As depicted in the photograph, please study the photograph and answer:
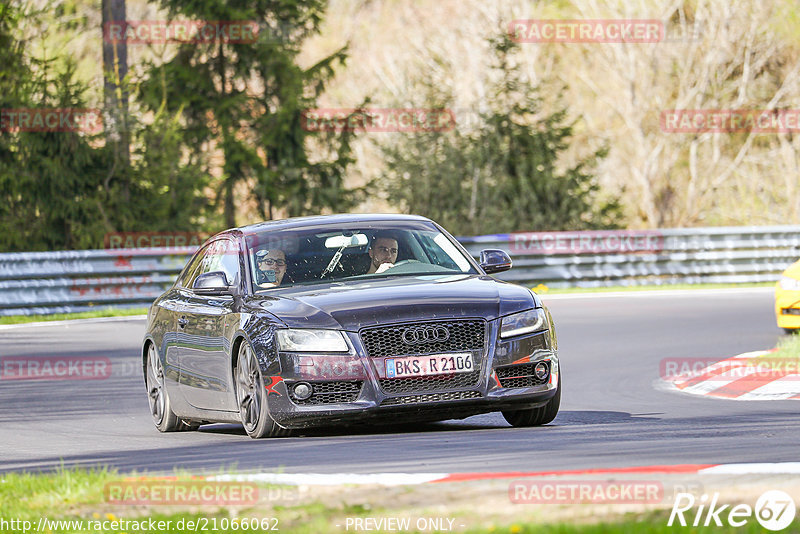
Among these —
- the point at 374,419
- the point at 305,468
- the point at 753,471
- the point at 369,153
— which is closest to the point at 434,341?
the point at 374,419

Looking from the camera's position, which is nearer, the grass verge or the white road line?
the grass verge

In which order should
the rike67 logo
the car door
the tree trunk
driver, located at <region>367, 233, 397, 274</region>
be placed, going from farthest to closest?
1. the tree trunk
2. driver, located at <region>367, 233, 397, 274</region>
3. the car door
4. the rike67 logo

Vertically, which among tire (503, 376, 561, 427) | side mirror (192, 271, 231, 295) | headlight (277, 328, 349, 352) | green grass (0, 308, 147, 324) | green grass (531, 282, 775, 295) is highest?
side mirror (192, 271, 231, 295)

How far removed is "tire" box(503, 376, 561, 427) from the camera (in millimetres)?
10055

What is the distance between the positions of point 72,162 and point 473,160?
9915mm

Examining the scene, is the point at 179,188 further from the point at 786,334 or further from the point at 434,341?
the point at 434,341

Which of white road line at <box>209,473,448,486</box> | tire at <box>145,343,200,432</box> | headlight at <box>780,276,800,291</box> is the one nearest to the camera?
white road line at <box>209,473,448,486</box>

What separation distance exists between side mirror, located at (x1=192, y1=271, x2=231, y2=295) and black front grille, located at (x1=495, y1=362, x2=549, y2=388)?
212 cm

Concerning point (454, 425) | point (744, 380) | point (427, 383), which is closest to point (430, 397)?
point (427, 383)

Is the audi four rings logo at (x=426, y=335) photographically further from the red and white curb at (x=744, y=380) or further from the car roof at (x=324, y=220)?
the red and white curb at (x=744, y=380)

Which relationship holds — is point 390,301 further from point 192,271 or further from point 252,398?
point 192,271

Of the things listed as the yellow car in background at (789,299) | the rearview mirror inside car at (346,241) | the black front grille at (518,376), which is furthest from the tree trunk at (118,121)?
the black front grille at (518,376)

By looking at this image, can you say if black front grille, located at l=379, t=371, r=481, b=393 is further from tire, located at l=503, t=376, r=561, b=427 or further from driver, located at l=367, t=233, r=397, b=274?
driver, located at l=367, t=233, r=397, b=274

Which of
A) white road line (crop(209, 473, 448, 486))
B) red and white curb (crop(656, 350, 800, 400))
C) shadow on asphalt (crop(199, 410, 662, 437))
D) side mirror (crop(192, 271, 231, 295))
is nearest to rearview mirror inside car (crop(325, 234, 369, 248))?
side mirror (crop(192, 271, 231, 295))
